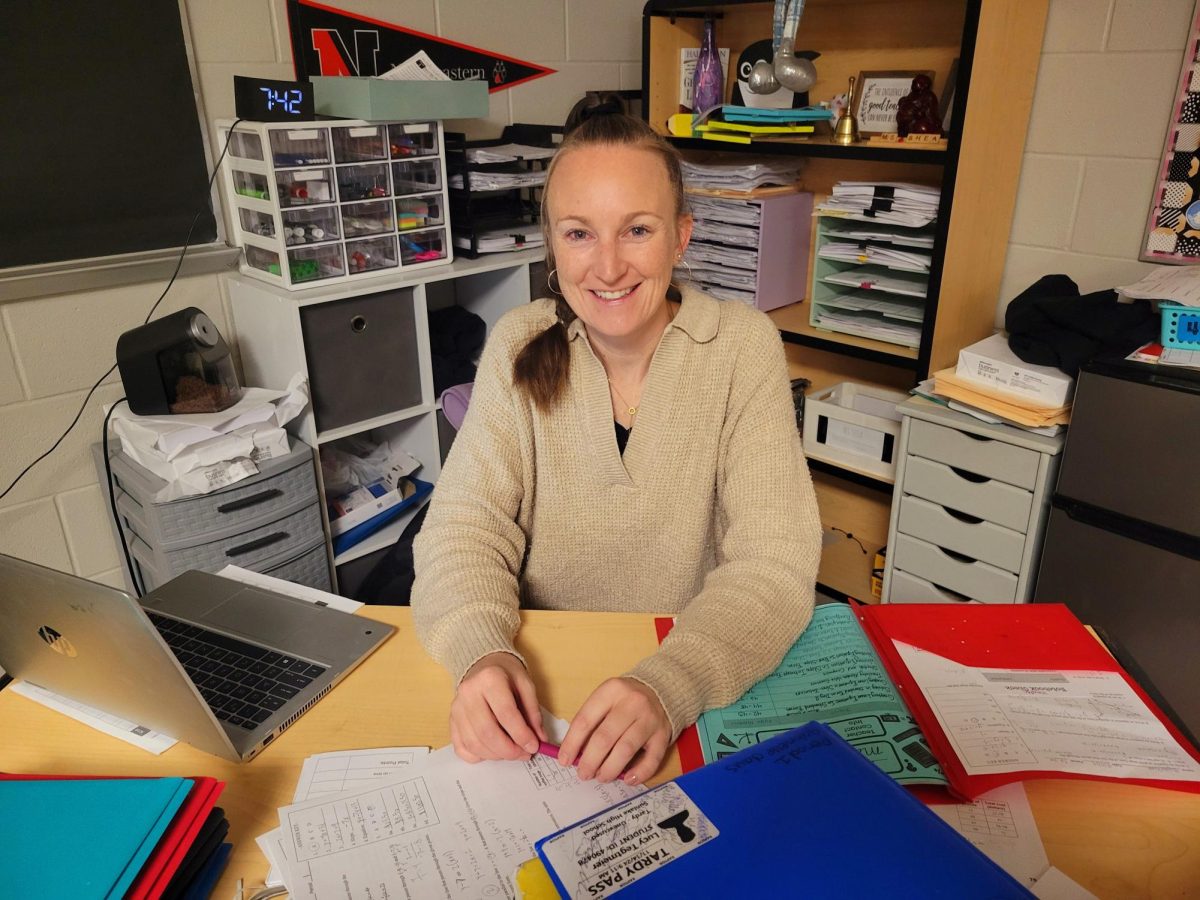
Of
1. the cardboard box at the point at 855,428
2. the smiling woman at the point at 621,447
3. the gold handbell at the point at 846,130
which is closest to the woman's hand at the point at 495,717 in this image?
the smiling woman at the point at 621,447

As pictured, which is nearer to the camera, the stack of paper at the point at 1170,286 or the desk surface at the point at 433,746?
the desk surface at the point at 433,746

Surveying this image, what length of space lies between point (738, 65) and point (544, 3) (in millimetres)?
594

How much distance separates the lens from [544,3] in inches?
99.2

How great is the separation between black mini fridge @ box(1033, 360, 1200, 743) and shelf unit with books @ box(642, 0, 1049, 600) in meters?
0.45

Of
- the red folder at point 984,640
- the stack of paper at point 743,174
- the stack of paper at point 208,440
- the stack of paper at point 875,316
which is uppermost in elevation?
the stack of paper at point 743,174

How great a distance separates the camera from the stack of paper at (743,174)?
94.6 inches

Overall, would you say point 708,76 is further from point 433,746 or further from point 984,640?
point 433,746

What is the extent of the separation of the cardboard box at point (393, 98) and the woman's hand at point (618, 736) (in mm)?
1554

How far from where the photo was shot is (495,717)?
868mm

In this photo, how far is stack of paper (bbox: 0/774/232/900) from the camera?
2.17ft

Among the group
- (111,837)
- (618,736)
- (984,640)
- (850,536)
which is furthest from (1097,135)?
(111,837)

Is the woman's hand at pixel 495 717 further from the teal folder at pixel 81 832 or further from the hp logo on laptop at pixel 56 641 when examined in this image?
the hp logo on laptop at pixel 56 641

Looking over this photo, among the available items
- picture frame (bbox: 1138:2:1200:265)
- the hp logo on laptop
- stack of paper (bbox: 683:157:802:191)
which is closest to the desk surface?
the hp logo on laptop

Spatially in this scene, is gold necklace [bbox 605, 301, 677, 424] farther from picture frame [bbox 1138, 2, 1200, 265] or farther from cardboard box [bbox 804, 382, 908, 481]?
picture frame [bbox 1138, 2, 1200, 265]
